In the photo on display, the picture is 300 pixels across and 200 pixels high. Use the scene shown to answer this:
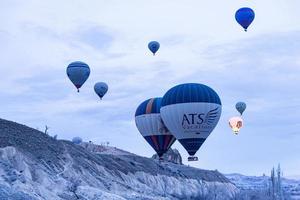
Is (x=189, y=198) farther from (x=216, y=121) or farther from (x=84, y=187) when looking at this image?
(x=84, y=187)

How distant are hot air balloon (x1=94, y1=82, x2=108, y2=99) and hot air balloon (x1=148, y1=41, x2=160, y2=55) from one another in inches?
348

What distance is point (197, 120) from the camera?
6128 cm

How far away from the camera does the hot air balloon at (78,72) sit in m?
71.8

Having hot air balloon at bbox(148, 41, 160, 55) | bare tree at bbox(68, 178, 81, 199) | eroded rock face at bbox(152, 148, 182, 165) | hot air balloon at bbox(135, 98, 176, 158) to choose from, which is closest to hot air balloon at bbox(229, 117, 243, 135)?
hot air balloon at bbox(148, 41, 160, 55)

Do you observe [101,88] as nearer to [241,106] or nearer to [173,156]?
[241,106]

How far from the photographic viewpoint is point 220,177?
13675cm

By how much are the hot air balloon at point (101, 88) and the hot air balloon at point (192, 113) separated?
25.3 m

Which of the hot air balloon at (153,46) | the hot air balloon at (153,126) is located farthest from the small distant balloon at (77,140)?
the hot air balloon at (153,126)

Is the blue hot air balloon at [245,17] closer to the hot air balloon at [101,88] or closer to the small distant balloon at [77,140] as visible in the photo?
the hot air balloon at [101,88]

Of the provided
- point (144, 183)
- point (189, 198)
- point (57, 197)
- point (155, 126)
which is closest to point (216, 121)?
point (155, 126)

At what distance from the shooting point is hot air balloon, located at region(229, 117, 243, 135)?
107m

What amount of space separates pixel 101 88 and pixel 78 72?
15.7 metres

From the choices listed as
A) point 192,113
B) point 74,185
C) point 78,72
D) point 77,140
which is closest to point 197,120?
point 192,113

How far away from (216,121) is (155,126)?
999 cm
